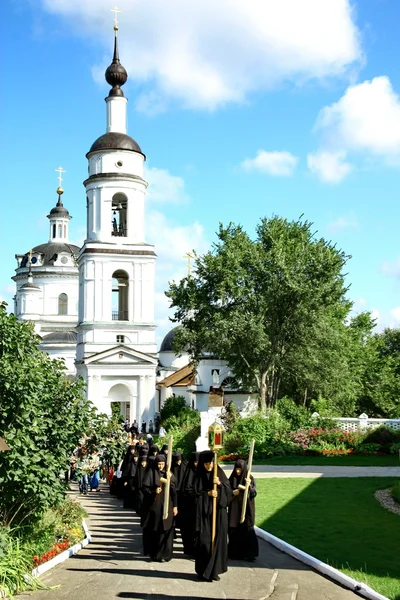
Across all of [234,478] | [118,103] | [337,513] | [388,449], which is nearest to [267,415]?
[388,449]

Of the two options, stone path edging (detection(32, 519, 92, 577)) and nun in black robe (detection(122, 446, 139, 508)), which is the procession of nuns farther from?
nun in black robe (detection(122, 446, 139, 508))

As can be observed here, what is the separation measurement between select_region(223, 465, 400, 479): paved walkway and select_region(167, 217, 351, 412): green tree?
399 inches

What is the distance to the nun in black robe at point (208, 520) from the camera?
1049 cm

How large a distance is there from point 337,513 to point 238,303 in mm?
20030

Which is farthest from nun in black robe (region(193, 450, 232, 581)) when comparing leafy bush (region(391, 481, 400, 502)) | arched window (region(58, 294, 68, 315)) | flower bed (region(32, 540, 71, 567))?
arched window (region(58, 294, 68, 315))

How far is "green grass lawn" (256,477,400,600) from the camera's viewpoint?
420 inches

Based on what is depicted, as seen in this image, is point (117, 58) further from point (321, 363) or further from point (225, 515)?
point (225, 515)

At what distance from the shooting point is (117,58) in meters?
48.4

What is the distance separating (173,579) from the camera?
34.6 feet

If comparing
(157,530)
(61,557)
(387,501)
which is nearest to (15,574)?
(61,557)

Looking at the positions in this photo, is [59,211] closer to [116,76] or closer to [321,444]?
[116,76]

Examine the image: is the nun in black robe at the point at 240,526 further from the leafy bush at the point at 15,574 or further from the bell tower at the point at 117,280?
the bell tower at the point at 117,280

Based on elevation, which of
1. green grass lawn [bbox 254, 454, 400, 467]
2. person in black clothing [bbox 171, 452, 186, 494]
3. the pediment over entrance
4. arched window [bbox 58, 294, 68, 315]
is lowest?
green grass lawn [bbox 254, 454, 400, 467]

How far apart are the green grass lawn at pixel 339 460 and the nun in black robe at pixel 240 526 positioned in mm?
12619
